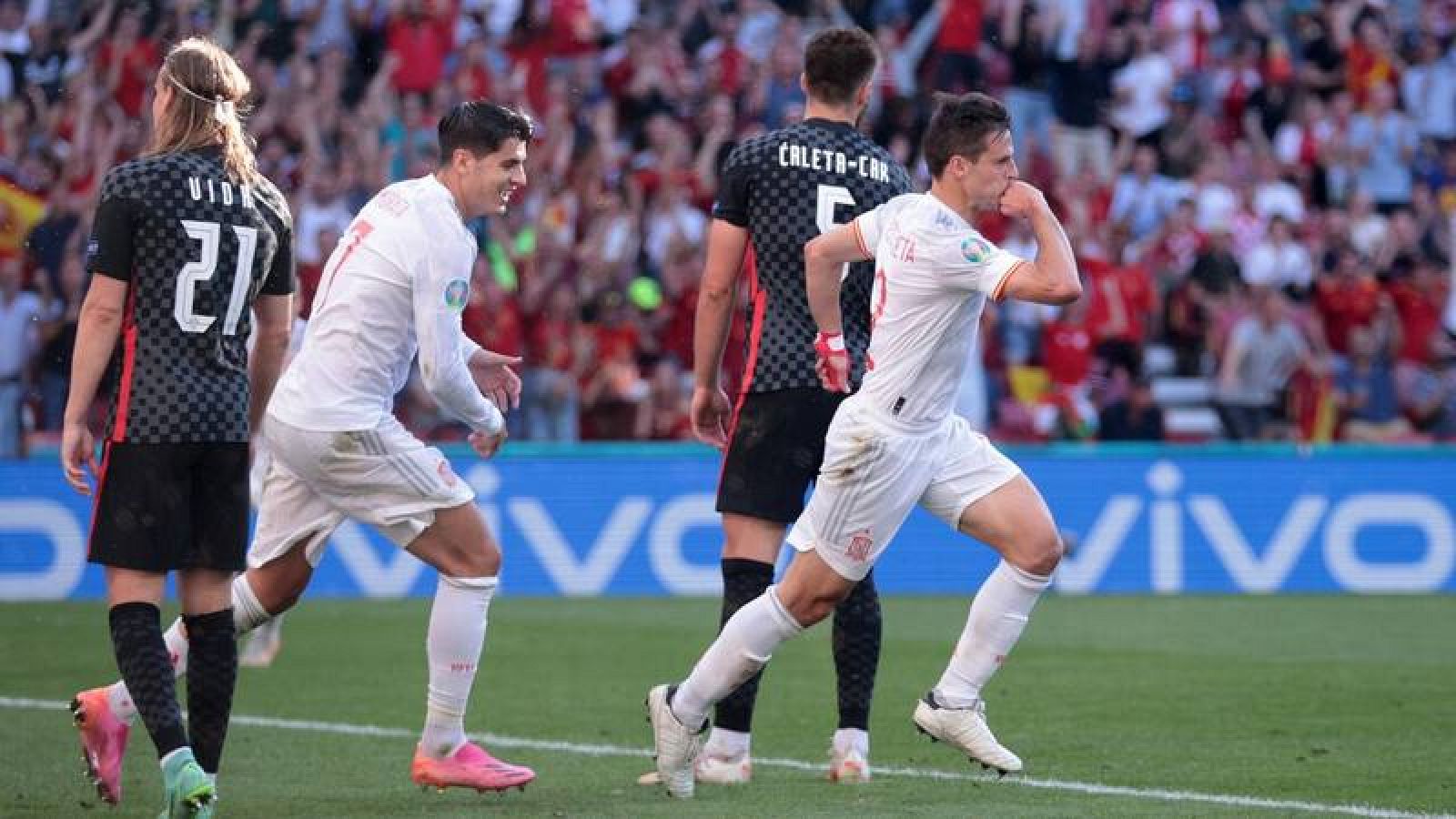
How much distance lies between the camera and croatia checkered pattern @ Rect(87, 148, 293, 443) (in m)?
6.65

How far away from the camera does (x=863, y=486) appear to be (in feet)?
23.9

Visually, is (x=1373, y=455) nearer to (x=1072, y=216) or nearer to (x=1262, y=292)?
(x=1262, y=292)

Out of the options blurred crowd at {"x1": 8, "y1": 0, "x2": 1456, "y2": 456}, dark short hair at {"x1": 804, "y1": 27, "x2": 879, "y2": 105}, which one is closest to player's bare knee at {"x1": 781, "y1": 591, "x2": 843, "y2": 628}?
dark short hair at {"x1": 804, "y1": 27, "x2": 879, "y2": 105}

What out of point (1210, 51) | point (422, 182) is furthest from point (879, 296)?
point (1210, 51)

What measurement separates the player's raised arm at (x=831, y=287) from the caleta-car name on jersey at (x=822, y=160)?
2.01 feet

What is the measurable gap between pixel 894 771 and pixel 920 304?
74.2 inches

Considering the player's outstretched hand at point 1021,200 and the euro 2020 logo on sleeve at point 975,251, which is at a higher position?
the player's outstretched hand at point 1021,200

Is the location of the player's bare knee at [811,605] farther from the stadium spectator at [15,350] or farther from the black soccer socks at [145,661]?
the stadium spectator at [15,350]

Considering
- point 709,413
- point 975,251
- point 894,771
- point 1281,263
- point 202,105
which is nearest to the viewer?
point 202,105

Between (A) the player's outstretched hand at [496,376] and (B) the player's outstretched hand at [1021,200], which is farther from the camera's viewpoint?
(A) the player's outstretched hand at [496,376]

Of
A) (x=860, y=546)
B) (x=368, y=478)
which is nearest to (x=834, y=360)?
(x=860, y=546)


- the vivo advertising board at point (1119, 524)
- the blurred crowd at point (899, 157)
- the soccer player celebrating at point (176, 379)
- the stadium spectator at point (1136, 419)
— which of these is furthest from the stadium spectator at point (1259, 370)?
the soccer player celebrating at point (176, 379)

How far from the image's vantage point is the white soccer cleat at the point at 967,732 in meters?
7.30

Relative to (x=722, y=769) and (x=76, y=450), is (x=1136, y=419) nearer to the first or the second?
(x=722, y=769)
